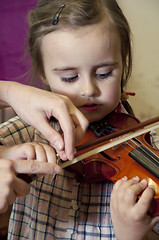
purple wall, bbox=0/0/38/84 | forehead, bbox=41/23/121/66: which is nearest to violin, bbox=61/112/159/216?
forehead, bbox=41/23/121/66

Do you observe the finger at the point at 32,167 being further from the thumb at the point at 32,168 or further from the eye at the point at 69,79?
the eye at the point at 69,79

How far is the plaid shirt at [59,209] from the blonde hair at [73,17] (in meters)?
0.30

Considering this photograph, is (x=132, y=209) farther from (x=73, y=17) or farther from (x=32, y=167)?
(x=73, y=17)

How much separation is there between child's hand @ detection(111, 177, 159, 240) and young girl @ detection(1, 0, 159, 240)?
13 centimetres

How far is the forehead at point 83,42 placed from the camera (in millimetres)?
740

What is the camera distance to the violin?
641 millimetres

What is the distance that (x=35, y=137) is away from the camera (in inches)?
35.2

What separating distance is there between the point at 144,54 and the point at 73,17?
0.98 m

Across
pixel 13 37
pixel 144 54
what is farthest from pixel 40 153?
pixel 144 54

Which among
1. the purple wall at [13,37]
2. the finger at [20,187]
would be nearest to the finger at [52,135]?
the finger at [20,187]

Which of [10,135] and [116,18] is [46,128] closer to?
Answer: [10,135]

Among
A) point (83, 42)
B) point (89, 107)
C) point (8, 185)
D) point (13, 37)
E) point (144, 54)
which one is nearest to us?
point (8, 185)

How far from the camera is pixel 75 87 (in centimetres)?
79

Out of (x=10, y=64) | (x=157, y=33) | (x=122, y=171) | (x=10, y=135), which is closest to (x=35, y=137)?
(x=10, y=135)
